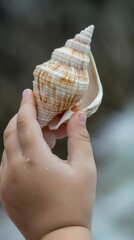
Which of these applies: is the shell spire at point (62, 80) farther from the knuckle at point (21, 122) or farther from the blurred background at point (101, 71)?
the blurred background at point (101, 71)

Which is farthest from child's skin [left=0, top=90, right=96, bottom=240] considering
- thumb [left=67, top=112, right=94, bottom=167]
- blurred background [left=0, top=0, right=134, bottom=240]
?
blurred background [left=0, top=0, right=134, bottom=240]

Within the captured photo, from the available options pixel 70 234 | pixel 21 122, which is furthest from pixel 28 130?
pixel 70 234

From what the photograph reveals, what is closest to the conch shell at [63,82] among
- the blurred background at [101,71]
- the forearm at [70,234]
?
the forearm at [70,234]

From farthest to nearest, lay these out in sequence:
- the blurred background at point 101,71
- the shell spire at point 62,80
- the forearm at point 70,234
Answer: the blurred background at point 101,71
the shell spire at point 62,80
the forearm at point 70,234

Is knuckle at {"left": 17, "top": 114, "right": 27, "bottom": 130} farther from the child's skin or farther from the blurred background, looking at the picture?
the blurred background

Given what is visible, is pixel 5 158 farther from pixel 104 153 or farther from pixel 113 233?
pixel 104 153

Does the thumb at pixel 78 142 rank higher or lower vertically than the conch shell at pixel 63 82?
lower

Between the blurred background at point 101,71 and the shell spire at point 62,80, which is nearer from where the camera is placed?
the shell spire at point 62,80
